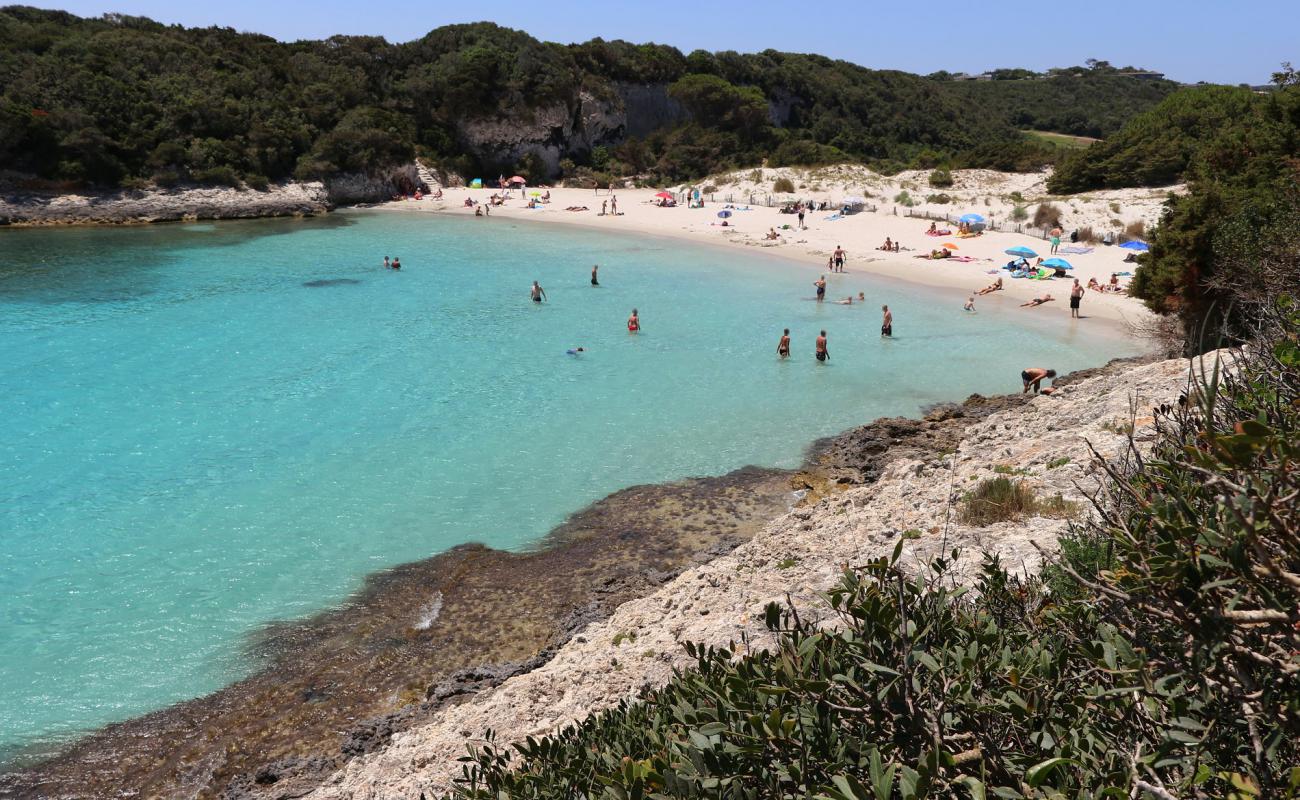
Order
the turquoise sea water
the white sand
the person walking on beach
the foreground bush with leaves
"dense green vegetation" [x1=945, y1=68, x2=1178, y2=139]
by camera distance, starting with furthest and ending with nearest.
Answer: "dense green vegetation" [x1=945, y1=68, x2=1178, y2=139] → the white sand → the person walking on beach → the turquoise sea water → the foreground bush with leaves

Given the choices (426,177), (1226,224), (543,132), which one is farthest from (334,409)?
(543,132)

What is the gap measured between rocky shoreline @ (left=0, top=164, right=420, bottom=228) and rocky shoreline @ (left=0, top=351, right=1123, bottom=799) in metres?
45.3

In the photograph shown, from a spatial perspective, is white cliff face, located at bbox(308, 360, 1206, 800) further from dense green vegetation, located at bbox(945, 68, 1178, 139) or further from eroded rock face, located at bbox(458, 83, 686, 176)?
dense green vegetation, located at bbox(945, 68, 1178, 139)

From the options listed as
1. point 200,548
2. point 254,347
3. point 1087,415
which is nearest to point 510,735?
point 200,548

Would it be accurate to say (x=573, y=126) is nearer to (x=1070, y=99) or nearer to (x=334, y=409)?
(x=334, y=409)

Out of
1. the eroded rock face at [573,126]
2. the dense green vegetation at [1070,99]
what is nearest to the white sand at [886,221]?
the eroded rock face at [573,126]

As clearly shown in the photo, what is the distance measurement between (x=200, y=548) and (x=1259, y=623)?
14625 millimetres

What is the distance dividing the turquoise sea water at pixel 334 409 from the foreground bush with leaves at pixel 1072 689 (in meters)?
9.31

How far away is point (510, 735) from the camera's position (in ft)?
26.0

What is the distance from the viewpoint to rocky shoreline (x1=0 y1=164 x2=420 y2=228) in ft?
150

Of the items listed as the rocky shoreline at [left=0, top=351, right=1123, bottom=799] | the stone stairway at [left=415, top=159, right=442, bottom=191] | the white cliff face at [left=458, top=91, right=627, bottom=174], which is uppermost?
the white cliff face at [left=458, top=91, right=627, bottom=174]

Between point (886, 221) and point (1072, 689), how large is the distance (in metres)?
43.7

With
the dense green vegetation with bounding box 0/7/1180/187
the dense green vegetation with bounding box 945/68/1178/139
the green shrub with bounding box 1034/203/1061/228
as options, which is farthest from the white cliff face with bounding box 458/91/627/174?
the dense green vegetation with bounding box 945/68/1178/139

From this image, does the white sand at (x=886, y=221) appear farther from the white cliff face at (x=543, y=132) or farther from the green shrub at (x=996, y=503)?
the green shrub at (x=996, y=503)
